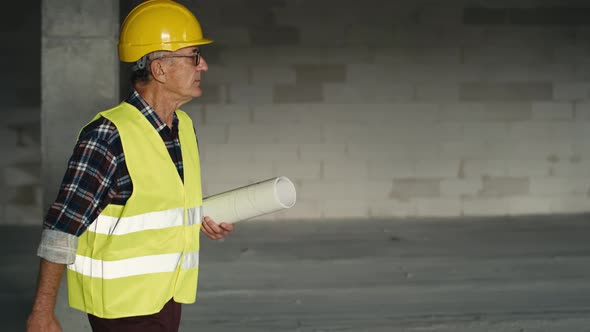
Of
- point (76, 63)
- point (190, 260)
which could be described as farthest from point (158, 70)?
point (76, 63)

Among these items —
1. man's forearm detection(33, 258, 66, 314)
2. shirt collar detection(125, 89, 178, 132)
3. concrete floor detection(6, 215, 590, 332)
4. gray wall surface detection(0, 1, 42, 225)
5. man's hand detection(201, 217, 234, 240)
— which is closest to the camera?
man's forearm detection(33, 258, 66, 314)

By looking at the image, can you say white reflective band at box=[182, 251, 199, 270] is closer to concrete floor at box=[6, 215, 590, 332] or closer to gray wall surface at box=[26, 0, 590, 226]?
concrete floor at box=[6, 215, 590, 332]

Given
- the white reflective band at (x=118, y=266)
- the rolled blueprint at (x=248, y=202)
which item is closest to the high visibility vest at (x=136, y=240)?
the white reflective band at (x=118, y=266)

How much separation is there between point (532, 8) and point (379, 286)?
12.1 feet

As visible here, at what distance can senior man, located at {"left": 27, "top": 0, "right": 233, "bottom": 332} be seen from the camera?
2.05 metres

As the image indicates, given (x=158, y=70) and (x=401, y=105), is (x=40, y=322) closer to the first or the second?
(x=158, y=70)

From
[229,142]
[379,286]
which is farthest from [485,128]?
[379,286]

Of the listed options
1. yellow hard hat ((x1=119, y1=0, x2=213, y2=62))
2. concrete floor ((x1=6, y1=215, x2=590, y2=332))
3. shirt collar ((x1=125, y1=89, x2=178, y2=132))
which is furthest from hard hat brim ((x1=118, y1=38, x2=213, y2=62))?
concrete floor ((x1=6, y1=215, x2=590, y2=332))

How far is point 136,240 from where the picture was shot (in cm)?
220

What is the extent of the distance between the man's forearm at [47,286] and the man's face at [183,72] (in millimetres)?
563

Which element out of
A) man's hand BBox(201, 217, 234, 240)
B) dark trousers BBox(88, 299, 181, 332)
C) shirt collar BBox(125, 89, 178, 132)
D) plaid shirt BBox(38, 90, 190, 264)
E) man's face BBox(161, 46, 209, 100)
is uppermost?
man's face BBox(161, 46, 209, 100)

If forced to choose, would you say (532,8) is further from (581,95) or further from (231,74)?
(231,74)

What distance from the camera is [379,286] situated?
17.7ft

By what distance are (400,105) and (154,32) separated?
568 cm
